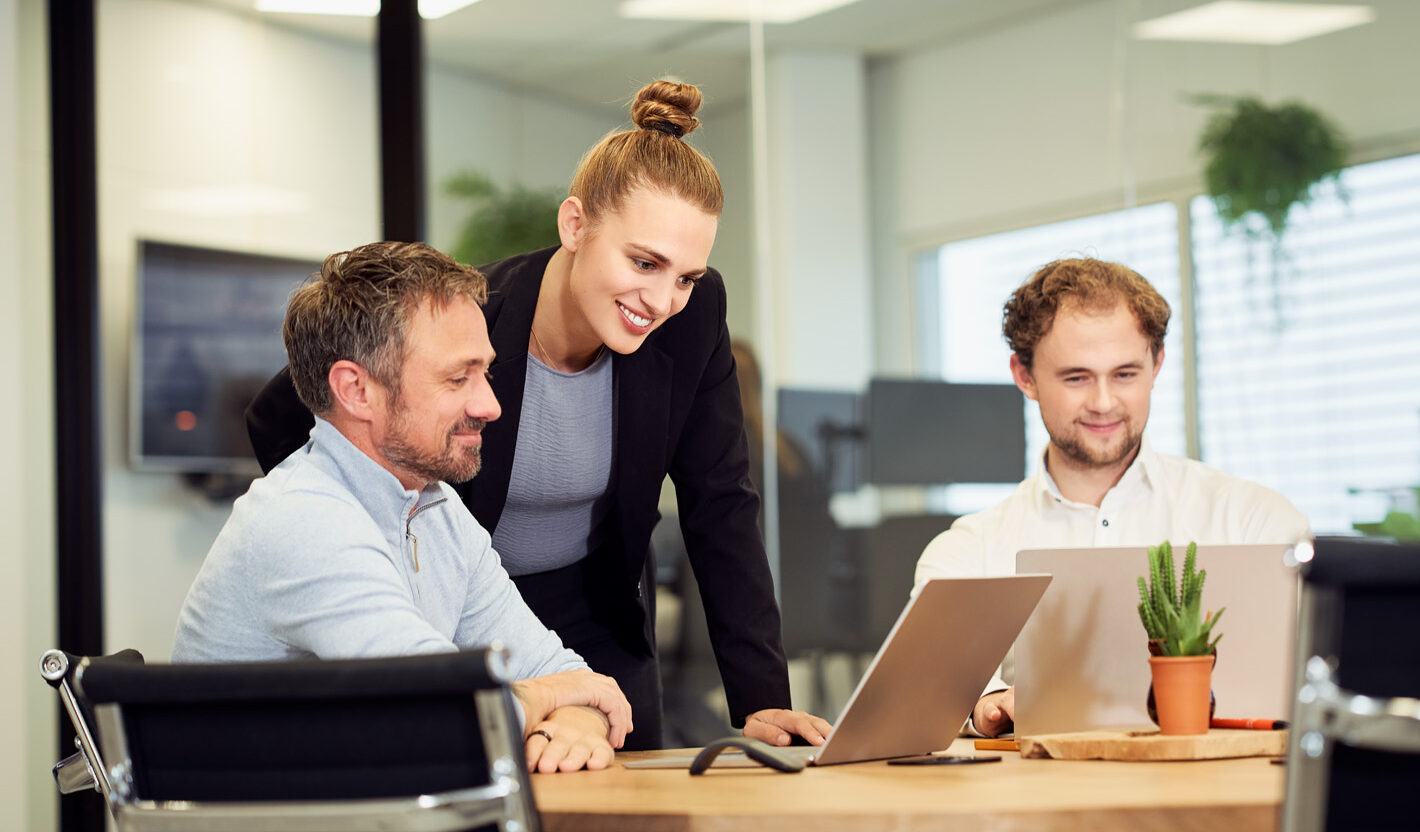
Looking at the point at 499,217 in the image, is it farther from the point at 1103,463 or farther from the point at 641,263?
the point at 1103,463

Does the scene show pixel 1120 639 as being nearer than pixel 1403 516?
Yes

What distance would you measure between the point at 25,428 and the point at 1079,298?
339 centimetres

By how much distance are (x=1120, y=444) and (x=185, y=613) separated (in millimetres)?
1349

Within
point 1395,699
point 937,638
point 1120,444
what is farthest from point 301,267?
point 1395,699

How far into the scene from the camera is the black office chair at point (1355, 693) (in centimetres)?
85

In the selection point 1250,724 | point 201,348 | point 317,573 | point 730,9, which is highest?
point 730,9

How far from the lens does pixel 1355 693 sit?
2.85 feet

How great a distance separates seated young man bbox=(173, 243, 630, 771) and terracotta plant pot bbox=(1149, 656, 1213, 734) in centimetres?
59

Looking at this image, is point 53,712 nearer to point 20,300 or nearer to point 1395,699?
point 20,300

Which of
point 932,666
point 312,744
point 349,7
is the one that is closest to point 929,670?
point 932,666

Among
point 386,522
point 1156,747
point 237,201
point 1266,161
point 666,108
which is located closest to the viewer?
point 1156,747

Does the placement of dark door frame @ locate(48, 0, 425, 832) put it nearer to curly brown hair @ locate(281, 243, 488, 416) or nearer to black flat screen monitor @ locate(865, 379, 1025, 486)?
black flat screen monitor @ locate(865, 379, 1025, 486)

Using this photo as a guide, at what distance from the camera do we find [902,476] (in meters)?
3.34

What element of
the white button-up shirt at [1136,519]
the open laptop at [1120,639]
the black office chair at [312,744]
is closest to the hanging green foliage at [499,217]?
the white button-up shirt at [1136,519]
